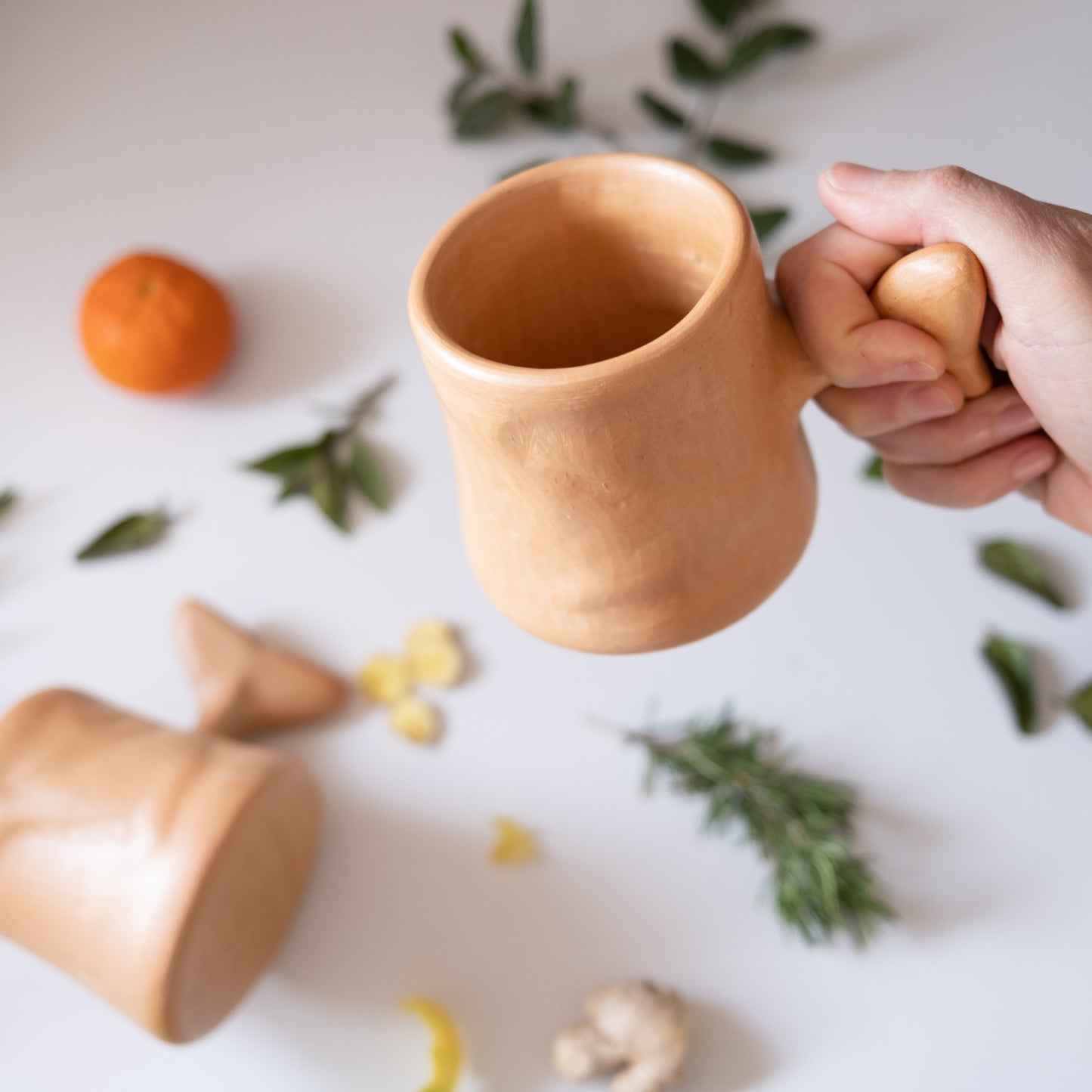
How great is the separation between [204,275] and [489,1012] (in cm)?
66

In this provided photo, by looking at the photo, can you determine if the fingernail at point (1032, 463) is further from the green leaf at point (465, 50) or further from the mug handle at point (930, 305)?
the green leaf at point (465, 50)

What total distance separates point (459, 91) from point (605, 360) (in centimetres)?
71

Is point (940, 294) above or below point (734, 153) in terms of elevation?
above

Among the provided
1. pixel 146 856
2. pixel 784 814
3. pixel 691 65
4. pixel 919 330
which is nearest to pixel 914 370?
pixel 919 330

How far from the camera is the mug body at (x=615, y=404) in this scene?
40 cm

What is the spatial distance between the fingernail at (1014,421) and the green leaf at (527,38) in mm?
639

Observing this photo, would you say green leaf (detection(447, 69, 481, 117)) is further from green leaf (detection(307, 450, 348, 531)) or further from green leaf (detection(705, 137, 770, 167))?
green leaf (detection(307, 450, 348, 531))

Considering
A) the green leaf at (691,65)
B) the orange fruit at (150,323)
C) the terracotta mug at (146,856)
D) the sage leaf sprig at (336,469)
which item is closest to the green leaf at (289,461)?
the sage leaf sprig at (336,469)

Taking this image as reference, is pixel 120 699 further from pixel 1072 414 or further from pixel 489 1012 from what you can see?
pixel 1072 414

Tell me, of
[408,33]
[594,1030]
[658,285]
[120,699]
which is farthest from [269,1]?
[594,1030]

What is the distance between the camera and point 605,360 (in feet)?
1.40

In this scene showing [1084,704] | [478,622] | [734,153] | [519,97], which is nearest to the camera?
[1084,704]

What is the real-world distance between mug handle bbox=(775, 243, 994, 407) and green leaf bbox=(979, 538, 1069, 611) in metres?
0.33

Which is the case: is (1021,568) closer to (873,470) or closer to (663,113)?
(873,470)
